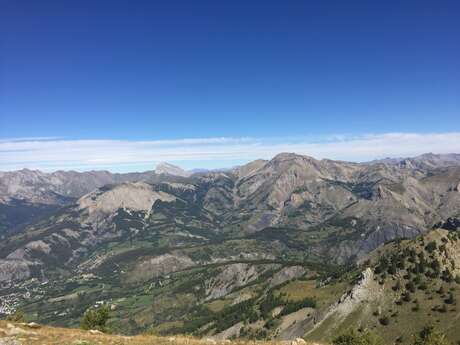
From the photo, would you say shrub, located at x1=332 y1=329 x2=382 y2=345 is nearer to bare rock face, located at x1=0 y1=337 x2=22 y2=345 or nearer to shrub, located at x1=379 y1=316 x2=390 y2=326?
bare rock face, located at x1=0 y1=337 x2=22 y2=345

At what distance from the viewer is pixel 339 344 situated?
6259 cm

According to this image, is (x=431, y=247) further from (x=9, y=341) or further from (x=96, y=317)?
(x=9, y=341)

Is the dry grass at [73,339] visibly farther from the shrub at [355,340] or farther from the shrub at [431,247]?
the shrub at [431,247]

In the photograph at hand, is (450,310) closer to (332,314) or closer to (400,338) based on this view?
(400,338)

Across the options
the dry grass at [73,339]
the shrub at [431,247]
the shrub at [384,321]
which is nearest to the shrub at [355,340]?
the dry grass at [73,339]

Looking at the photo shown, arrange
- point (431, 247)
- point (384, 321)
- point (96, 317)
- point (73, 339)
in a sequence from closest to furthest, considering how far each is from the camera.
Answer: point (73, 339) → point (96, 317) → point (384, 321) → point (431, 247)

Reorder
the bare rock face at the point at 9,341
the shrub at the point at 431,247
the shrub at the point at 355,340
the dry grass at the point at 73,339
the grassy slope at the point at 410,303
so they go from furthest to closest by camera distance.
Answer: the shrub at the point at 431,247 < the grassy slope at the point at 410,303 < the shrub at the point at 355,340 < the dry grass at the point at 73,339 < the bare rock face at the point at 9,341

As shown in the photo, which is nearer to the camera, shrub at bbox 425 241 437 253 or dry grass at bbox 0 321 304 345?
dry grass at bbox 0 321 304 345

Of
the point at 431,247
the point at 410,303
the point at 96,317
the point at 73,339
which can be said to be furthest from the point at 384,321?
the point at 73,339

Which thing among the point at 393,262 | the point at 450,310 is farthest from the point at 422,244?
the point at 450,310

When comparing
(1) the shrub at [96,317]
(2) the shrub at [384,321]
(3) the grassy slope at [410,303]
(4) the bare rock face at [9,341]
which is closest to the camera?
(4) the bare rock face at [9,341]

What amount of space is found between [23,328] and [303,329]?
176 metres

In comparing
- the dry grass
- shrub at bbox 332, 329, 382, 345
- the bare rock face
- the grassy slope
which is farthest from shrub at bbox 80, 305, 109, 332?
the grassy slope

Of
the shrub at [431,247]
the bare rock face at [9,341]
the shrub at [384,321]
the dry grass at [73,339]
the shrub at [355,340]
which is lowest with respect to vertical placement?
the shrub at [384,321]
